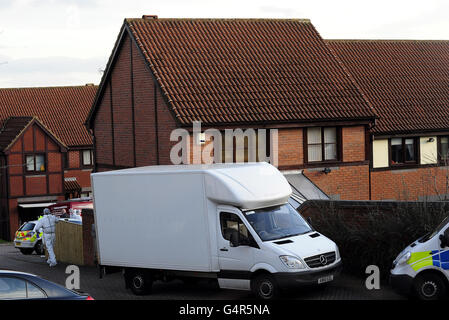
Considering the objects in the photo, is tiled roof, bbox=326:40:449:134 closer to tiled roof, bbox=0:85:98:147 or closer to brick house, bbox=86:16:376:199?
brick house, bbox=86:16:376:199

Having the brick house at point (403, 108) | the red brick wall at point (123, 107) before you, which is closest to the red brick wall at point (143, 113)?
the red brick wall at point (123, 107)

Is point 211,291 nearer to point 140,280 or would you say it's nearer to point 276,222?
point 140,280

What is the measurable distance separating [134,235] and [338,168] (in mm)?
13319

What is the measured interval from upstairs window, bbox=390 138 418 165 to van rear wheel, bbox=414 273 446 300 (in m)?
17.6

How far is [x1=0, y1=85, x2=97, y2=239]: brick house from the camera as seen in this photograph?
52344 mm

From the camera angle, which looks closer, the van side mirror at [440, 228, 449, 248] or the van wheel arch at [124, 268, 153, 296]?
the van side mirror at [440, 228, 449, 248]

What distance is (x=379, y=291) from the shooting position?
16.1 metres

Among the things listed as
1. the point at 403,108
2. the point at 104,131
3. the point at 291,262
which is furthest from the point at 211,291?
the point at 403,108

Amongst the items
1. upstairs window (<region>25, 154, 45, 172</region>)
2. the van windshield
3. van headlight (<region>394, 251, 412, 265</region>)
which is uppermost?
upstairs window (<region>25, 154, 45, 172</region>)

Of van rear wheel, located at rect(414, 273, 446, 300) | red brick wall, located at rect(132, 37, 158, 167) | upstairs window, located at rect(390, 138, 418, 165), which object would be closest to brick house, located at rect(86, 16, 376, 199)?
red brick wall, located at rect(132, 37, 158, 167)

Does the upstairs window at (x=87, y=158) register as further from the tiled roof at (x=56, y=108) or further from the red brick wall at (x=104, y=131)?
the red brick wall at (x=104, y=131)
